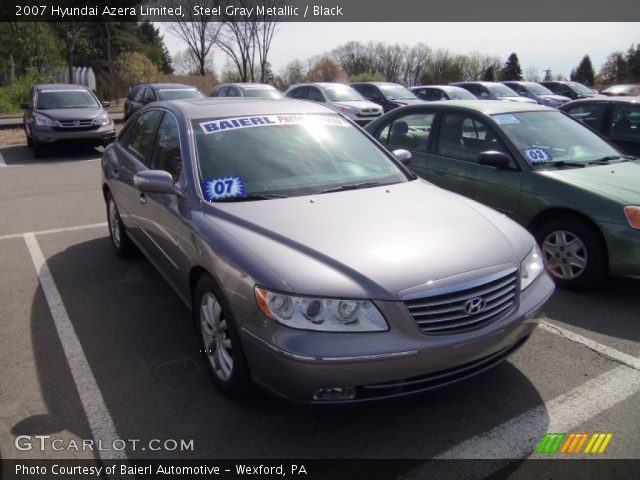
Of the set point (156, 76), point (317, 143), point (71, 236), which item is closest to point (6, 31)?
point (156, 76)

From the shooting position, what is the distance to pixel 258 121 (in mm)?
3842

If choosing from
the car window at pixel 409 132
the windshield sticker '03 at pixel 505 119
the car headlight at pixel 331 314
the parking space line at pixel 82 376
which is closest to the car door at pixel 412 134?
the car window at pixel 409 132

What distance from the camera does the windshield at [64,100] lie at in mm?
12969

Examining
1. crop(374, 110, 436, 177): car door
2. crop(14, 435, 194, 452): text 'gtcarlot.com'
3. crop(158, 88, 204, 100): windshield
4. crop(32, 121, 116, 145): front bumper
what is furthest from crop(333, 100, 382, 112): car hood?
crop(14, 435, 194, 452): text 'gtcarlot.com'

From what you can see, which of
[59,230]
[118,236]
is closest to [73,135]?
[59,230]

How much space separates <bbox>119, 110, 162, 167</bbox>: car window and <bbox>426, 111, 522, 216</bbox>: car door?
9.87 ft

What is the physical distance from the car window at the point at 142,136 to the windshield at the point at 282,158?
811 millimetres

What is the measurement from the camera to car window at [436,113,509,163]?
5312 millimetres

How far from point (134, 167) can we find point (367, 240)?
104 inches

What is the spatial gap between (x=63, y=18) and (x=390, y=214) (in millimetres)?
38358

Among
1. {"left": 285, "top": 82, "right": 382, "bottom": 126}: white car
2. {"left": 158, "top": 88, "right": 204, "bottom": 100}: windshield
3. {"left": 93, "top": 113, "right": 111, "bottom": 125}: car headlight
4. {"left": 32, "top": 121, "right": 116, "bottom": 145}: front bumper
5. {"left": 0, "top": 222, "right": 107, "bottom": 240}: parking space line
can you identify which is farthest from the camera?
{"left": 158, "top": 88, "right": 204, "bottom": 100}: windshield

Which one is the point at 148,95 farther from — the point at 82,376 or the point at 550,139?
the point at 82,376

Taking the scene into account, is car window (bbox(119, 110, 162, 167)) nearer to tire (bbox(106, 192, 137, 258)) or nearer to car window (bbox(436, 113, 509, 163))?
tire (bbox(106, 192, 137, 258))

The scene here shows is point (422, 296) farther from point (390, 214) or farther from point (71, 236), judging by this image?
point (71, 236)
